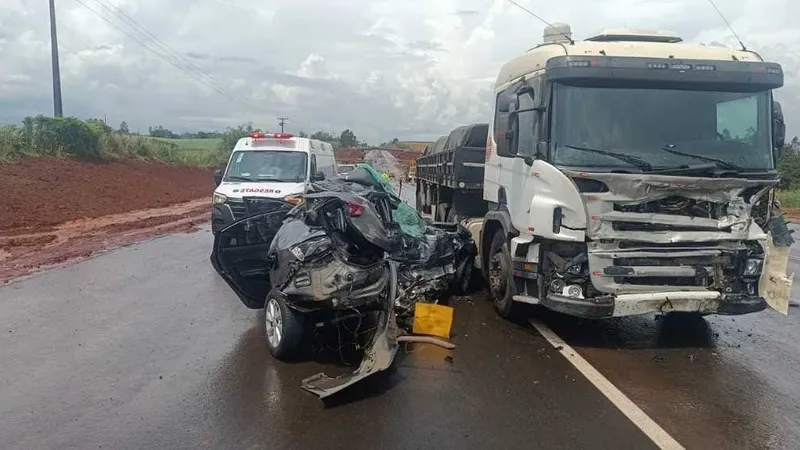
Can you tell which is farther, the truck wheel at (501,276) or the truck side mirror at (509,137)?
the truck wheel at (501,276)

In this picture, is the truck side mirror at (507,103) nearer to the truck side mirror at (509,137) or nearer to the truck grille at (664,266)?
the truck side mirror at (509,137)

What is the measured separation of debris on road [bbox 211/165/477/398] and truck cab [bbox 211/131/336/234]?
5.24m

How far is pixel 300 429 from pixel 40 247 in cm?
Answer: 1113

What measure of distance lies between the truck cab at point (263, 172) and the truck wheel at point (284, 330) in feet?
21.2

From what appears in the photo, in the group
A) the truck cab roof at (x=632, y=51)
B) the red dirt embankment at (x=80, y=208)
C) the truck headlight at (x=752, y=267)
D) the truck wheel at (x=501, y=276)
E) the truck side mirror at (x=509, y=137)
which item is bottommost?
the red dirt embankment at (x=80, y=208)

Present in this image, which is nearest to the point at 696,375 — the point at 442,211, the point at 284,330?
the point at 284,330

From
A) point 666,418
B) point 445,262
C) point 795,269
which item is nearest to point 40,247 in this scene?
point 445,262

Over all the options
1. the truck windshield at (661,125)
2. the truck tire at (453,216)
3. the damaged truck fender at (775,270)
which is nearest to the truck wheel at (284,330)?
the truck windshield at (661,125)

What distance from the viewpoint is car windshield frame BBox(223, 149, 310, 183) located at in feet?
44.2

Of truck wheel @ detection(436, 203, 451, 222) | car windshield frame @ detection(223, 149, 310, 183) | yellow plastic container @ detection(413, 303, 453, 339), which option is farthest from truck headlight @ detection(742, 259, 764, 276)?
car windshield frame @ detection(223, 149, 310, 183)

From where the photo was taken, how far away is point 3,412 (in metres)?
4.77

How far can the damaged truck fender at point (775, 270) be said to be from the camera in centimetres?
624

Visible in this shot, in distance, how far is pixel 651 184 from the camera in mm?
5855

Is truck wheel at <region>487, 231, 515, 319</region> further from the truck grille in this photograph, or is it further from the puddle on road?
the truck grille
